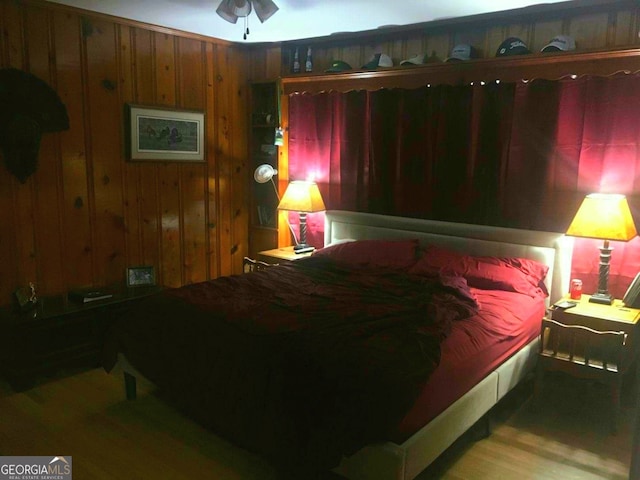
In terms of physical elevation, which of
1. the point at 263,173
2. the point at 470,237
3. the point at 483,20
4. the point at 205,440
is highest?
the point at 483,20

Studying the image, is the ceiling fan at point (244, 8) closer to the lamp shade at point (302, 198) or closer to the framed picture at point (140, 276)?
the lamp shade at point (302, 198)

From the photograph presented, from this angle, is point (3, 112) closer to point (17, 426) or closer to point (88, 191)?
point (88, 191)

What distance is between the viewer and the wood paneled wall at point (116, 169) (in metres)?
3.59

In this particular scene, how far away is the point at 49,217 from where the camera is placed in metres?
3.73

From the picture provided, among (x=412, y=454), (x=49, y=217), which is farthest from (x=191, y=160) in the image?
(x=412, y=454)

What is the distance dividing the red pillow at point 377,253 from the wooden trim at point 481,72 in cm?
122

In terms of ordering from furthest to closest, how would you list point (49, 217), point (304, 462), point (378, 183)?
point (378, 183) → point (49, 217) → point (304, 462)

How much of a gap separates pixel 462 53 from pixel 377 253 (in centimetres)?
155

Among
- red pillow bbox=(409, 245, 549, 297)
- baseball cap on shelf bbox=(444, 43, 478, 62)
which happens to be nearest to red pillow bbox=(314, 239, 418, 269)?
red pillow bbox=(409, 245, 549, 297)

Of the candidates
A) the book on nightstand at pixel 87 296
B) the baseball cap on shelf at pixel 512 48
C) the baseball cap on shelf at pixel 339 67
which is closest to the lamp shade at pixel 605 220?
the baseball cap on shelf at pixel 512 48

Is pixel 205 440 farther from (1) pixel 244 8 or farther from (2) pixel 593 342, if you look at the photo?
(1) pixel 244 8

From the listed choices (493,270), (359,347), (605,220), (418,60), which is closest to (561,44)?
(418,60)

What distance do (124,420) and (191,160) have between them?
236 centimetres

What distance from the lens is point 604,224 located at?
3031mm
